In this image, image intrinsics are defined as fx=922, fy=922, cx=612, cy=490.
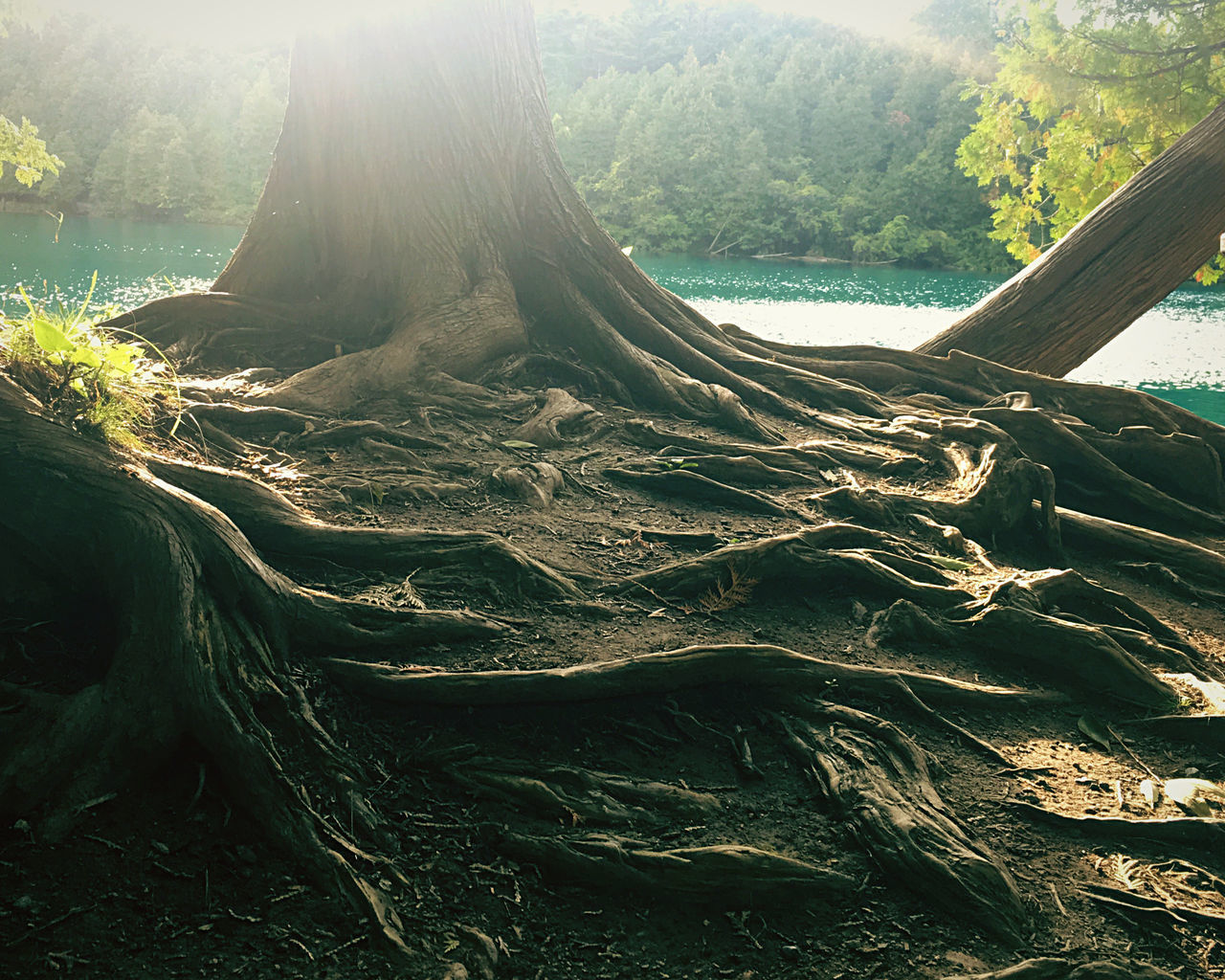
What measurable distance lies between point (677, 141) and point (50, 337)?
55.8 metres

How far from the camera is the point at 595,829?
2.95 metres

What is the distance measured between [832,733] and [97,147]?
52.9m

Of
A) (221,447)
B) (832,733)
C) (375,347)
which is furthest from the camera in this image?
(375,347)

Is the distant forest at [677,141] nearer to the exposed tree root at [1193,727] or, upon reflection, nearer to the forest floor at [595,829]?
the forest floor at [595,829]

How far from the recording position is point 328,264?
703 cm

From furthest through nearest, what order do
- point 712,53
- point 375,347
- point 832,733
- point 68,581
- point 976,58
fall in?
point 712,53 < point 976,58 < point 375,347 < point 832,733 < point 68,581

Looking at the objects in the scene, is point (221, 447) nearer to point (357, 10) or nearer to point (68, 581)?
point (68, 581)

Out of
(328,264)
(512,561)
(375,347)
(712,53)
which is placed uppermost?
(712,53)

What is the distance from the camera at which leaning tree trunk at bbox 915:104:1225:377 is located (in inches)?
329

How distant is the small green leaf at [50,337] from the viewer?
10.8 feet

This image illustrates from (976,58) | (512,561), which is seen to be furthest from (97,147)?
(976,58)

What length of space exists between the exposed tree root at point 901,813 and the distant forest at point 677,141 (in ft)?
135

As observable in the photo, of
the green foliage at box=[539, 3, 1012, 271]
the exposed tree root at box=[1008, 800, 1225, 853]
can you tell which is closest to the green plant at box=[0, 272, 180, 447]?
the exposed tree root at box=[1008, 800, 1225, 853]

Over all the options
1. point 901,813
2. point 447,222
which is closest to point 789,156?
point 447,222
